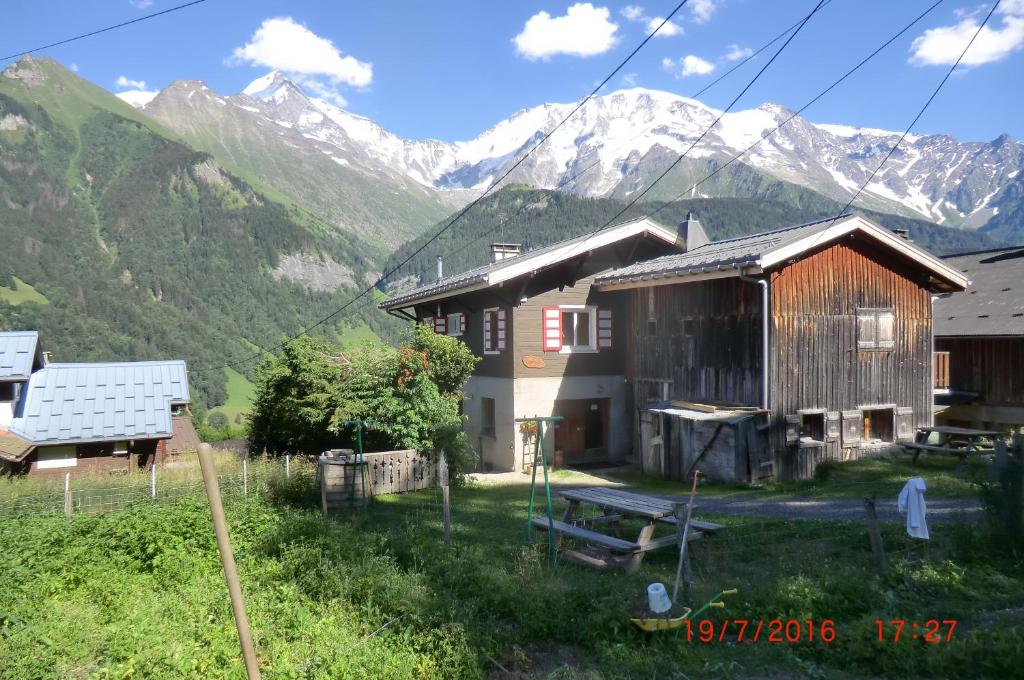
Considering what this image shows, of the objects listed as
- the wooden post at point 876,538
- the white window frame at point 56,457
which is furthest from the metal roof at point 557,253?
the wooden post at point 876,538

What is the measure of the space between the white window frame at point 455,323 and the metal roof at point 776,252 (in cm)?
674

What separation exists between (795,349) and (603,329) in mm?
6540

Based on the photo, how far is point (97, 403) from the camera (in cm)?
2298

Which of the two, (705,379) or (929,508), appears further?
(705,379)

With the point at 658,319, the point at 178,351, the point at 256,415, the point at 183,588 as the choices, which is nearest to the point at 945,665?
the point at 183,588

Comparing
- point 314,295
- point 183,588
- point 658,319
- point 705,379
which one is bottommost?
point 183,588

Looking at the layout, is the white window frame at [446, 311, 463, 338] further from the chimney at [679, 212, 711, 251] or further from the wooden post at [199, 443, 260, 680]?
the wooden post at [199, 443, 260, 680]

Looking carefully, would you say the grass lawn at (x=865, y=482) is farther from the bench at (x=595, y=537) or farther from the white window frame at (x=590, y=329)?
the bench at (x=595, y=537)

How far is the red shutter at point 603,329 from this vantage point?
22.4 metres

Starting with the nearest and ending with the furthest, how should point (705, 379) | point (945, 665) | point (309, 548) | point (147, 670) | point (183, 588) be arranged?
point (945, 665), point (147, 670), point (183, 588), point (309, 548), point (705, 379)

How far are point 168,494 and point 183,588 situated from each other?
14.7 feet

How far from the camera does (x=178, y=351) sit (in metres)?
106

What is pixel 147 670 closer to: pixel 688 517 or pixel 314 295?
pixel 688 517

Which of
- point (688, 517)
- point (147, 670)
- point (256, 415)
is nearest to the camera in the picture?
point (147, 670)
